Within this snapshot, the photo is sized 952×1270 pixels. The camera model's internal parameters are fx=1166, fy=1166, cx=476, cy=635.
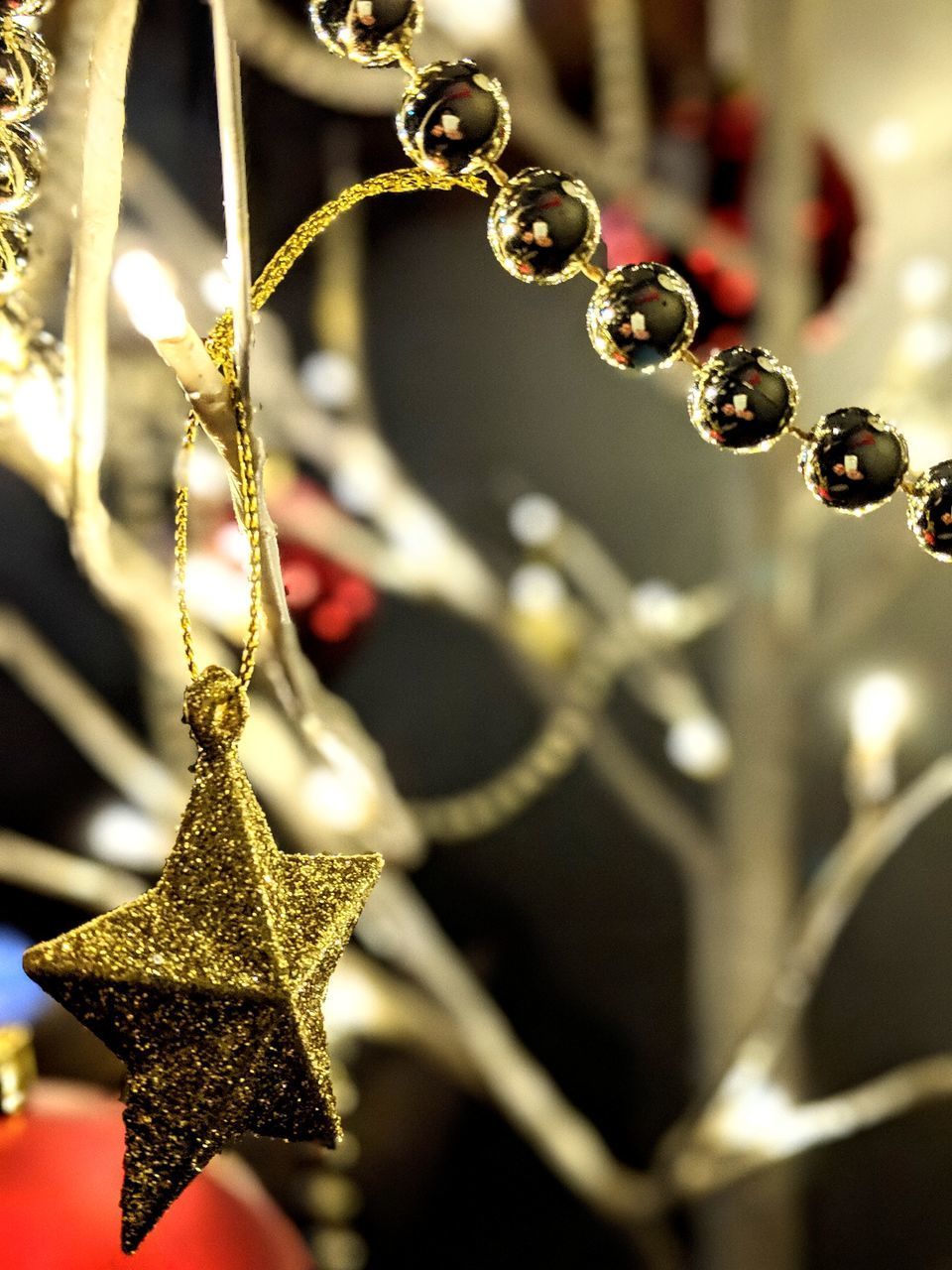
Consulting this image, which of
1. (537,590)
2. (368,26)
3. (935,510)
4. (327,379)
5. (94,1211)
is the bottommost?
(94,1211)

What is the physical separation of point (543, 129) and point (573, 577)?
0.40 metres

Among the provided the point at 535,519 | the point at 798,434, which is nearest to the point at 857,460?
the point at 798,434

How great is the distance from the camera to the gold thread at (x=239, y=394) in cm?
29

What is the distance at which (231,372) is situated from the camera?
0.30 metres

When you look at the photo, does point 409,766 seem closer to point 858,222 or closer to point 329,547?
point 329,547

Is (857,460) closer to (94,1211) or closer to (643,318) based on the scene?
(643,318)

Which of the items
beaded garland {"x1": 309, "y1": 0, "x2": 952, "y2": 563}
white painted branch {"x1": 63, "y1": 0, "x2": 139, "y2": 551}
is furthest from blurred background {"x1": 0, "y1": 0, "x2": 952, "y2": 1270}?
beaded garland {"x1": 309, "y1": 0, "x2": 952, "y2": 563}

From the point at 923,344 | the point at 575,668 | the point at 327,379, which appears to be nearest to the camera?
the point at 923,344

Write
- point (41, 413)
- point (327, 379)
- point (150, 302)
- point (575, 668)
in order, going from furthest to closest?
point (327, 379), point (575, 668), point (41, 413), point (150, 302)

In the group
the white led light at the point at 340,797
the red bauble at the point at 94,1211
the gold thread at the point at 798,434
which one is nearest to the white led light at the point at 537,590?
the white led light at the point at 340,797

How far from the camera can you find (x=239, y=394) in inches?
11.4

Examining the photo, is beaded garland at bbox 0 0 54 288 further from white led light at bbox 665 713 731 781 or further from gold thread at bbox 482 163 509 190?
white led light at bbox 665 713 731 781

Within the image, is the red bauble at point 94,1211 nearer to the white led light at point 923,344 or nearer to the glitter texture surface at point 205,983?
the glitter texture surface at point 205,983

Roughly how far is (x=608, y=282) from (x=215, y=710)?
0.46 feet
